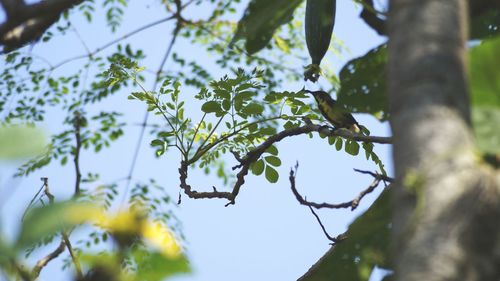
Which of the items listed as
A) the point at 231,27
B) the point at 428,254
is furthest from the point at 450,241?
the point at 231,27

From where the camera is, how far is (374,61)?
36.5 inches

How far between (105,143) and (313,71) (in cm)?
289

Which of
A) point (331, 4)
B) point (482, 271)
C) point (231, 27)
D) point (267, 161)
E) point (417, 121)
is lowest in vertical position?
point (482, 271)

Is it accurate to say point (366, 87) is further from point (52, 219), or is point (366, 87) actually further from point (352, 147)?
point (352, 147)

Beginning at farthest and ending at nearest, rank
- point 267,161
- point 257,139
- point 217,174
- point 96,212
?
point 217,174, point 257,139, point 267,161, point 96,212

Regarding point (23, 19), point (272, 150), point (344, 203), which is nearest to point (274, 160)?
point (272, 150)

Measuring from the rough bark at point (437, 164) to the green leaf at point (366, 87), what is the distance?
0.36m

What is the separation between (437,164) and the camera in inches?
17.7

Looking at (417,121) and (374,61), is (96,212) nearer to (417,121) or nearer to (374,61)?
(417,121)

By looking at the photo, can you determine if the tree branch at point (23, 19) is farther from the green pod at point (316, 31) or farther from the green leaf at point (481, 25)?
the green pod at point (316, 31)

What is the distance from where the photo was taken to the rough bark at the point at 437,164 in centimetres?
42

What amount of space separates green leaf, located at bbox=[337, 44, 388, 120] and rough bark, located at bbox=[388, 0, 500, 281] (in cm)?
36

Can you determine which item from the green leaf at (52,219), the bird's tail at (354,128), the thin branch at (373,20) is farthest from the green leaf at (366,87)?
the bird's tail at (354,128)

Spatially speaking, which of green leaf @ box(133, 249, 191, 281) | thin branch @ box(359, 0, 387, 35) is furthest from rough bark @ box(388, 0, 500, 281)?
thin branch @ box(359, 0, 387, 35)
